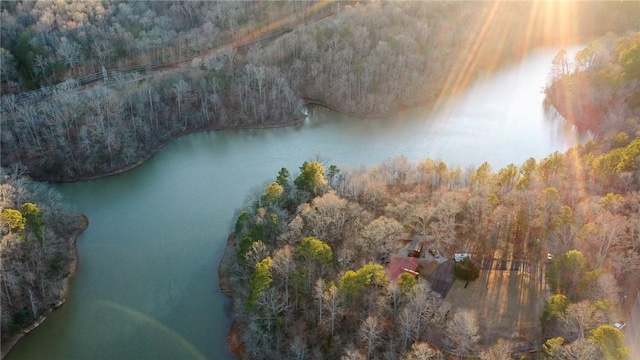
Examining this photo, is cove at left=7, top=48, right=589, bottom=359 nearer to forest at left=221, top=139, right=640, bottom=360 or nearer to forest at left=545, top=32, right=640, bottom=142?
forest at left=545, top=32, right=640, bottom=142

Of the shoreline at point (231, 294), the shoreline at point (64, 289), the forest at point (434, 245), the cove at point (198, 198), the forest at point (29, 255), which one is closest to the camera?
the forest at point (434, 245)

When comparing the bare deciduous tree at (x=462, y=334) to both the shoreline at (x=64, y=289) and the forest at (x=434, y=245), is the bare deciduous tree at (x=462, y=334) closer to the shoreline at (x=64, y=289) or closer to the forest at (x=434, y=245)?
the forest at (x=434, y=245)

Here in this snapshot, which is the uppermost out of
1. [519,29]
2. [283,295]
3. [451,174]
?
[519,29]

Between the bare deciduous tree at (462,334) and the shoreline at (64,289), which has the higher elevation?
the bare deciduous tree at (462,334)

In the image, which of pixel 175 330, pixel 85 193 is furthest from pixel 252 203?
pixel 85 193

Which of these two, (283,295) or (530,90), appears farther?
(530,90)

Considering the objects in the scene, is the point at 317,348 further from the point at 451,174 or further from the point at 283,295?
the point at 451,174

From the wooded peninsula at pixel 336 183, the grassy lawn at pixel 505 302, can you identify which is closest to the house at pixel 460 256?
the wooded peninsula at pixel 336 183
